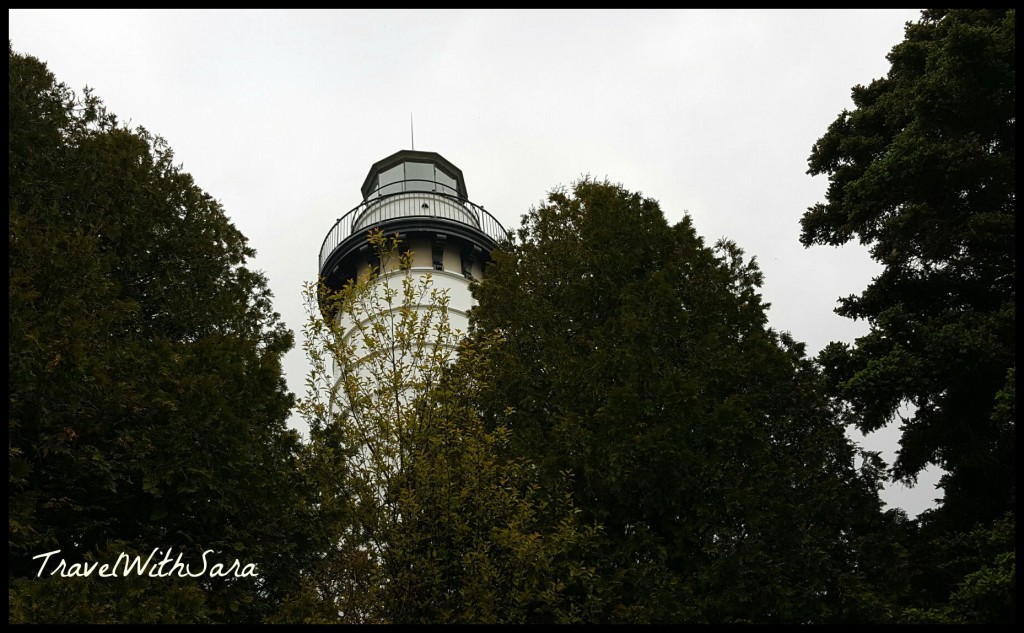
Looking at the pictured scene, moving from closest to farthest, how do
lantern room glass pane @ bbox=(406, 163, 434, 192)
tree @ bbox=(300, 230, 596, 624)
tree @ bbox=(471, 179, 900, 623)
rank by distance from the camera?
tree @ bbox=(300, 230, 596, 624), tree @ bbox=(471, 179, 900, 623), lantern room glass pane @ bbox=(406, 163, 434, 192)

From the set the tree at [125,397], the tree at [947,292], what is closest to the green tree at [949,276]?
the tree at [947,292]

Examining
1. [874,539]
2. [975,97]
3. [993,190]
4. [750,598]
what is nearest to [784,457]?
[874,539]

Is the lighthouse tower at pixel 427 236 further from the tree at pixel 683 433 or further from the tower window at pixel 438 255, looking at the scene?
the tree at pixel 683 433

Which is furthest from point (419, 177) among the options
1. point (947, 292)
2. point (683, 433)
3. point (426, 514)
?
point (426, 514)

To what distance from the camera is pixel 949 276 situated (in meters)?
12.1

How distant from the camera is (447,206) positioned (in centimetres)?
2556

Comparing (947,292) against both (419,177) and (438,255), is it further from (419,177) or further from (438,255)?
(419,177)

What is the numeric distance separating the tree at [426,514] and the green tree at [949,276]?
4926mm

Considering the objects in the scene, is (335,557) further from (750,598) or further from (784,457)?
(784,457)

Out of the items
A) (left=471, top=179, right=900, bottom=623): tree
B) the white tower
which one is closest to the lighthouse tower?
the white tower

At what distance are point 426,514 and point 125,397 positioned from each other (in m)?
3.61

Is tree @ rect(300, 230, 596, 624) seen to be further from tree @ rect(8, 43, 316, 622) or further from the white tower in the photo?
the white tower

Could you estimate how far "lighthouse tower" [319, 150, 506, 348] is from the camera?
23.2 m

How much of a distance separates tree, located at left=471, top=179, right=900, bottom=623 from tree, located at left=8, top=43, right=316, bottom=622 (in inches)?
124
